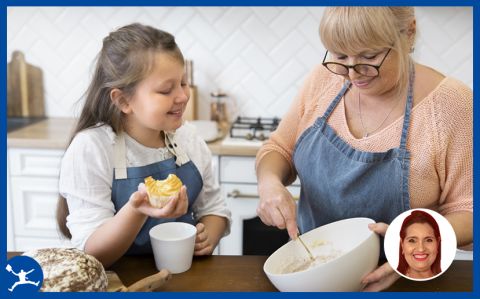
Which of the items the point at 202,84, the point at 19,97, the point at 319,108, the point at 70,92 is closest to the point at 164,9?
the point at 202,84

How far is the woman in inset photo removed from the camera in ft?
2.20

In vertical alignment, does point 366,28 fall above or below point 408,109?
above

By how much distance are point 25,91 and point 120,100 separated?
57.1 inches

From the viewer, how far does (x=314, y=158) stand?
1010 millimetres

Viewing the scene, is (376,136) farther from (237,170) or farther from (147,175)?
(237,170)

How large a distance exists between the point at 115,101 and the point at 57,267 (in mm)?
324

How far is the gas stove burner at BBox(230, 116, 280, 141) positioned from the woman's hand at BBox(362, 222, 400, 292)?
1171mm

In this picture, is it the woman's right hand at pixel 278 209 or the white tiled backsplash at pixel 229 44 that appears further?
the white tiled backsplash at pixel 229 44

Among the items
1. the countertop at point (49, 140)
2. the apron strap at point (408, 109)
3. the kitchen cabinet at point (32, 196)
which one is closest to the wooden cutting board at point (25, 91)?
the countertop at point (49, 140)

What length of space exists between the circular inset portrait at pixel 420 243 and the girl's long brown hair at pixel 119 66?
16.9 inches

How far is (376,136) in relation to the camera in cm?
95

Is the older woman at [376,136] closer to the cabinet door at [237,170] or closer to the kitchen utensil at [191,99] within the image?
the cabinet door at [237,170]

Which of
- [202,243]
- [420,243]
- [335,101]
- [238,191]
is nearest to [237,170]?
[238,191]

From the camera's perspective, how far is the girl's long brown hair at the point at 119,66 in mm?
862
